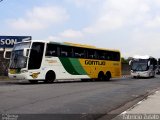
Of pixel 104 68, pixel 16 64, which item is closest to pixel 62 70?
pixel 16 64

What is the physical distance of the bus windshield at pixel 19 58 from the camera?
90.4ft

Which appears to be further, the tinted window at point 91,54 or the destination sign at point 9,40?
the destination sign at point 9,40

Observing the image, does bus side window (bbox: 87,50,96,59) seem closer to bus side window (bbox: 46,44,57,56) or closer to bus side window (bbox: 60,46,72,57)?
bus side window (bbox: 60,46,72,57)

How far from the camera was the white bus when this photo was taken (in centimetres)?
2764

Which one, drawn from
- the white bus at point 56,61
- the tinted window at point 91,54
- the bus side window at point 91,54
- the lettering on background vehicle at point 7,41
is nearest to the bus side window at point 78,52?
the white bus at point 56,61

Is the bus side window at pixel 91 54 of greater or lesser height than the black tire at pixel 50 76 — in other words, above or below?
above

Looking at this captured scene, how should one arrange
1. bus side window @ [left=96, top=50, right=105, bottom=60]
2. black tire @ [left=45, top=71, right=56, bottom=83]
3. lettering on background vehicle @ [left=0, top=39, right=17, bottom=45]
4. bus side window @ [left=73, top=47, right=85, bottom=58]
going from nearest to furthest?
black tire @ [left=45, top=71, right=56, bottom=83] < bus side window @ [left=73, top=47, right=85, bottom=58] < bus side window @ [left=96, top=50, right=105, bottom=60] < lettering on background vehicle @ [left=0, top=39, right=17, bottom=45]

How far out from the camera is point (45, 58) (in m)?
28.8

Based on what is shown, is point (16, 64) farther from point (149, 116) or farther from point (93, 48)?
point (149, 116)

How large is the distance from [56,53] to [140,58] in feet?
67.4

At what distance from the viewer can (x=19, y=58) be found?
27.9 meters

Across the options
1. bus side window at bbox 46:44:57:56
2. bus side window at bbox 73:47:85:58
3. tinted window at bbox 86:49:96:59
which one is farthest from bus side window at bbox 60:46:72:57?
tinted window at bbox 86:49:96:59

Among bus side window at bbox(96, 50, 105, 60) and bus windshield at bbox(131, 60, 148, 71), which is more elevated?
bus side window at bbox(96, 50, 105, 60)

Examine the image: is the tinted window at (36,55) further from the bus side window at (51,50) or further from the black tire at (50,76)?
the black tire at (50,76)
